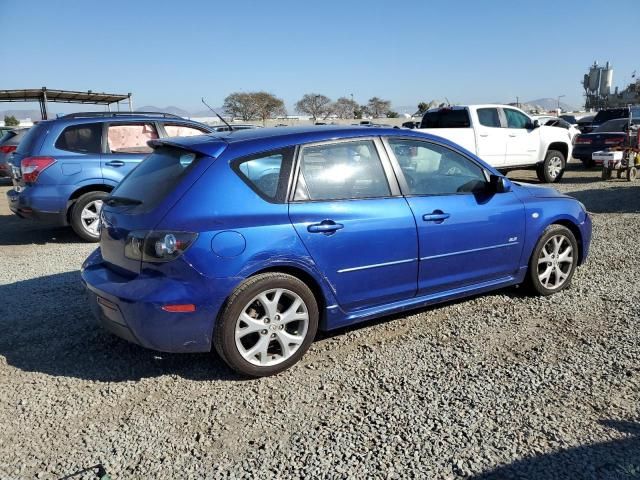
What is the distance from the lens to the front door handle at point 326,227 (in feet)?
11.6

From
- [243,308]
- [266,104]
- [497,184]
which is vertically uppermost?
[266,104]

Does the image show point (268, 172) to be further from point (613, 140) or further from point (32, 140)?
point (613, 140)

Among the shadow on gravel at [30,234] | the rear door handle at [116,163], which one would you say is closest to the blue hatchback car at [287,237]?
the rear door handle at [116,163]

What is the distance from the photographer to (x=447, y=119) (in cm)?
1248

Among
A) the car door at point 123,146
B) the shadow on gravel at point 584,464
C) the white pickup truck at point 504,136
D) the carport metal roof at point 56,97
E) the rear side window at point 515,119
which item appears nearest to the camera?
the shadow on gravel at point 584,464

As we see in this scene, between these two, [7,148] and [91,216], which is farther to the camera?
[7,148]

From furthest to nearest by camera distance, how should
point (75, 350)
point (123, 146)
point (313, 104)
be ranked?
point (313, 104) < point (123, 146) < point (75, 350)

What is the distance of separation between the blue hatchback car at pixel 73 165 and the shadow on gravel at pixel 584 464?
624 cm

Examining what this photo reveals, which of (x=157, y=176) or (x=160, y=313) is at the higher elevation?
(x=157, y=176)

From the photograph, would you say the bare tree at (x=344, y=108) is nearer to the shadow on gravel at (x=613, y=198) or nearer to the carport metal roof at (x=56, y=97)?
the carport metal roof at (x=56, y=97)

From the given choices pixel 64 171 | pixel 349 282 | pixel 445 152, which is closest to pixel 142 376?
pixel 349 282

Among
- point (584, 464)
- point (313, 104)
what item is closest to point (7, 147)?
point (584, 464)

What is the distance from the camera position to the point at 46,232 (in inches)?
342

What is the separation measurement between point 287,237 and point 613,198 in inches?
351
